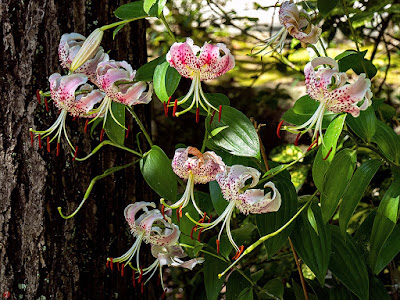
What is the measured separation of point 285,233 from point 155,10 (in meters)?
0.42

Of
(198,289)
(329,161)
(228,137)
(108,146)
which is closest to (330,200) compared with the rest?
(329,161)

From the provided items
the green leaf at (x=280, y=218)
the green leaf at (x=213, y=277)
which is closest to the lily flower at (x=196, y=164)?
the green leaf at (x=280, y=218)

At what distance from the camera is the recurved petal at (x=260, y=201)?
85 cm

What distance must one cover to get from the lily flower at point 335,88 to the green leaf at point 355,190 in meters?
0.14

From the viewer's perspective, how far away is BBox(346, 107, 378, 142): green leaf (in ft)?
2.81

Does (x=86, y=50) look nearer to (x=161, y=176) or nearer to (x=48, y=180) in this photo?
(x=161, y=176)

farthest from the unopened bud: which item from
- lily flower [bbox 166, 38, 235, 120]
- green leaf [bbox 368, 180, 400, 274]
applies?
green leaf [bbox 368, 180, 400, 274]

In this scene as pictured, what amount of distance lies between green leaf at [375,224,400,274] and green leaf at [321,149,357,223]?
0.54 ft

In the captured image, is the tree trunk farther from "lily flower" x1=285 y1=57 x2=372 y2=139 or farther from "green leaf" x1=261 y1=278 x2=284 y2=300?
"lily flower" x1=285 y1=57 x2=372 y2=139

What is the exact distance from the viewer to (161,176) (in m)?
0.95

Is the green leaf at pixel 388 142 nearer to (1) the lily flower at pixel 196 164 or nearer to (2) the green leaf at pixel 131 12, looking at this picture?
(1) the lily flower at pixel 196 164

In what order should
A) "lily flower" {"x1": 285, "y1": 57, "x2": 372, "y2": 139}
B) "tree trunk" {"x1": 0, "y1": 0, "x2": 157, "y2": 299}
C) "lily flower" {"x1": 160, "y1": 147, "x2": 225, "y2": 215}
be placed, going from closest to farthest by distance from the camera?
"lily flower" {"x1": 285, "y1": 57, "x2": 372, "y2": 139} < "lily flower" {"x1": 160, "y1": 147, "x2": 225, "y2": 215} < "tree trunk" {"x1": 0, "y1": 0, "x2": 157, "y2": 299}

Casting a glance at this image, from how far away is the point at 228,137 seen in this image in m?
0.88

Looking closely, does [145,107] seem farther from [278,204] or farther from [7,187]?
[278,204]
